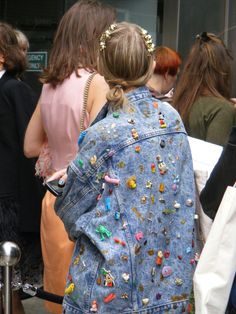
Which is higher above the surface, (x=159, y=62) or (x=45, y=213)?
(x=159, y=62)

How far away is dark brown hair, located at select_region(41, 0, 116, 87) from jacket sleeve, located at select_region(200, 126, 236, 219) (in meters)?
1.32


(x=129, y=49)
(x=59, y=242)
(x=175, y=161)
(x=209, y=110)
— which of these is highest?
(x=129, y=49)

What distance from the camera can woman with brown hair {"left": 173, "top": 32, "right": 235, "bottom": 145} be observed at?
4.23 metres

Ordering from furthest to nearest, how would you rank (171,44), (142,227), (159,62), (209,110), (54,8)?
(54,8), (171,44), (159,62), (209,110), (142,227)

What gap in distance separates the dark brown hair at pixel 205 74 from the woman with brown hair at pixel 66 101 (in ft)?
2.44

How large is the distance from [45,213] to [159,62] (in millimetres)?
1706

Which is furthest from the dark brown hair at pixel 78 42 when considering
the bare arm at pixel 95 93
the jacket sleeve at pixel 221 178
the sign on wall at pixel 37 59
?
the sign on wall at pixel 37 59

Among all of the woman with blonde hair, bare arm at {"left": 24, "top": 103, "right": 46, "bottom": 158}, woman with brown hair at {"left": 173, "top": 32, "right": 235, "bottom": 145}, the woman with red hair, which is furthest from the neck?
the woman with blonde hair

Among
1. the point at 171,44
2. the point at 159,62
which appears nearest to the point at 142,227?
the point at 159,62

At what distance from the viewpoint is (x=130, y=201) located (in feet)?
9.14

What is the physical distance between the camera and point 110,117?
2875 millimetres

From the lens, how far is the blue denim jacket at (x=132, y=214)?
2770mm

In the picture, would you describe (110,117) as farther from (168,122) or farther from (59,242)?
(59,242)

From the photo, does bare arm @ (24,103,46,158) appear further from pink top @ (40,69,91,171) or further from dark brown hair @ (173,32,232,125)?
dark brown hair @ (173,32,232,125)
